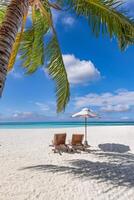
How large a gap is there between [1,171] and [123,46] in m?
4.80

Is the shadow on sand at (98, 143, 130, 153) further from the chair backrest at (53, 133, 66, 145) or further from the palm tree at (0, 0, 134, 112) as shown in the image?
the palm tree at (0, 0, 134, 112)

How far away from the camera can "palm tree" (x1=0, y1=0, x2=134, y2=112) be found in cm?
382

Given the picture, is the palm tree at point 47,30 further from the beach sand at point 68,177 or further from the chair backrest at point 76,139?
the chair backrest at point 76,139

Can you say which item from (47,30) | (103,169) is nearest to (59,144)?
(103,169)

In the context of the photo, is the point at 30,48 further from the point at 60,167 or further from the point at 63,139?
the point at 63,139

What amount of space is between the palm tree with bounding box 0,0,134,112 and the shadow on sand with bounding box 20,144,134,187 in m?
1.89

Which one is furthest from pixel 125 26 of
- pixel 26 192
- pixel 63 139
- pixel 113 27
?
pixel 63 139

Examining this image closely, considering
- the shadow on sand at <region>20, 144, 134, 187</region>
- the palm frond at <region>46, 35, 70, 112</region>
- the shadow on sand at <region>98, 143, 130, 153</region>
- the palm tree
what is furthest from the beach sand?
the palm frond at <region>46, 35, 70, 112</region>

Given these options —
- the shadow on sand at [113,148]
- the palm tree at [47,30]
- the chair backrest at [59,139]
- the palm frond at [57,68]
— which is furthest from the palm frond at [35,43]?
the shadow on sand at [113,148]

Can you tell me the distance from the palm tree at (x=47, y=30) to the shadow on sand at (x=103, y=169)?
189 centimetres

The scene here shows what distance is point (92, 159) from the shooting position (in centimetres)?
1030

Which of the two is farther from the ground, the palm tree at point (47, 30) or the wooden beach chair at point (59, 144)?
the palm tree at point (47, 30)

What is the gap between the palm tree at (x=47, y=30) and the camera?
3822 mm

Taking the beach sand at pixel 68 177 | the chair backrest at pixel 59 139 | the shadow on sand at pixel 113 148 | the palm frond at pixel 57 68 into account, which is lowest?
the beach sand at pixel 68 177
